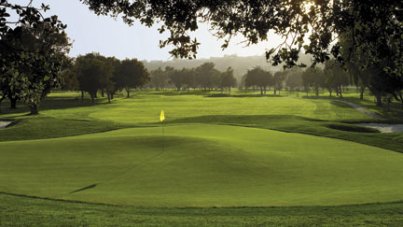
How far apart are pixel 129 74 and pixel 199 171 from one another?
111 meters

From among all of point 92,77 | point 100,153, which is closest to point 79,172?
point 100,153

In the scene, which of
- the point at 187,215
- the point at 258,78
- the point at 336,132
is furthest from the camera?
the point at 258,78

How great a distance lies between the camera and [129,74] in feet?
421

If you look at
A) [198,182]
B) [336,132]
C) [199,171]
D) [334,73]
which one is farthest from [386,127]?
[198,182]

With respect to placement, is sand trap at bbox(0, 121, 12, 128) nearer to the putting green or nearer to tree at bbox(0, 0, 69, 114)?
the putting green

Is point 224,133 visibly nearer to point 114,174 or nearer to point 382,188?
point 114,174

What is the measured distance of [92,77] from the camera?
98188 mm

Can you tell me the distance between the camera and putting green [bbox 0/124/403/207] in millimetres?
15945

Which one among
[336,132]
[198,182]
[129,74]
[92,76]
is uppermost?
[129,74]

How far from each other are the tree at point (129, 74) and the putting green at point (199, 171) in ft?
330

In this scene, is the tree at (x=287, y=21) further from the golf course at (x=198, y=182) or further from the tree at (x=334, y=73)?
the golf course at (x=198, y=182)

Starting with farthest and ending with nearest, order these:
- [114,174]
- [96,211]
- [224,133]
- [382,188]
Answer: [224,133], [114,174], [382,188], [96,211]

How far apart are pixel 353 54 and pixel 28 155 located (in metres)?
17.7

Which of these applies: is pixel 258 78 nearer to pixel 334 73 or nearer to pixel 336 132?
pixel 336 132
